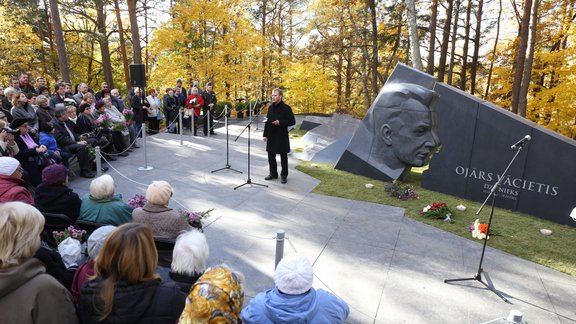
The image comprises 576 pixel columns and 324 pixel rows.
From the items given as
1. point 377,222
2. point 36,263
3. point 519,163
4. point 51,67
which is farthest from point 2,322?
point 51,67

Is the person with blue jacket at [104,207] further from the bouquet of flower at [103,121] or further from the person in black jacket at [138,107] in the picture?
the person in black jacket at [138,107]

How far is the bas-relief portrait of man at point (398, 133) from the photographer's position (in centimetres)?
828

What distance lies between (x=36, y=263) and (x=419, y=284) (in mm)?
3962

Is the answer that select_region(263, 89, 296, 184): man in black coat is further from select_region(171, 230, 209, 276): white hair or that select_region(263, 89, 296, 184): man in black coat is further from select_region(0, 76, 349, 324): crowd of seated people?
select_region(171, 230, 209, 276): white hair

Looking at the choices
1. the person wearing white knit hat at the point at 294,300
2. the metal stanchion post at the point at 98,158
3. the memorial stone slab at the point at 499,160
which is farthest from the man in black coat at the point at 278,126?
the person wearing white knit hat at the point at 294,300

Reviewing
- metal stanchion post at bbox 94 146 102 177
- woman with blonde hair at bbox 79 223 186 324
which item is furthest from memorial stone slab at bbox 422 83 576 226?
metal stanchion post at bbox 94 146 102 177

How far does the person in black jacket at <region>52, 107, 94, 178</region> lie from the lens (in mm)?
7793

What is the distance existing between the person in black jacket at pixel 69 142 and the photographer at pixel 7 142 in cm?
165

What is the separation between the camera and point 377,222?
6.45 metres

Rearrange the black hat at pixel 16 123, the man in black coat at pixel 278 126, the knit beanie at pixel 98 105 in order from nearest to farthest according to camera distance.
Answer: the black hat at pixel 16 123 → the man in black coat at pixel 278 126 → the knit beanie at pixel 98 105

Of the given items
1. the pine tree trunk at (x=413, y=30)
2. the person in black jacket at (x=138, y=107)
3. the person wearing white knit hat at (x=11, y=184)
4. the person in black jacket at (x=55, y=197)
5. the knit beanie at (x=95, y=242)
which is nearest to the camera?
the knit beanie at (x=95, y=242)

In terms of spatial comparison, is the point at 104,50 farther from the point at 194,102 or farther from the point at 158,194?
the point at 158,194

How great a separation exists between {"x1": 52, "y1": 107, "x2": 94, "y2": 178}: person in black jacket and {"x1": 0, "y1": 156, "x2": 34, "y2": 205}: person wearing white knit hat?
4.09 m

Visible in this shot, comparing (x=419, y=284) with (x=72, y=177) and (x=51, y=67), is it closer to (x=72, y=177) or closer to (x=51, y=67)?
(x=72, y=177)
